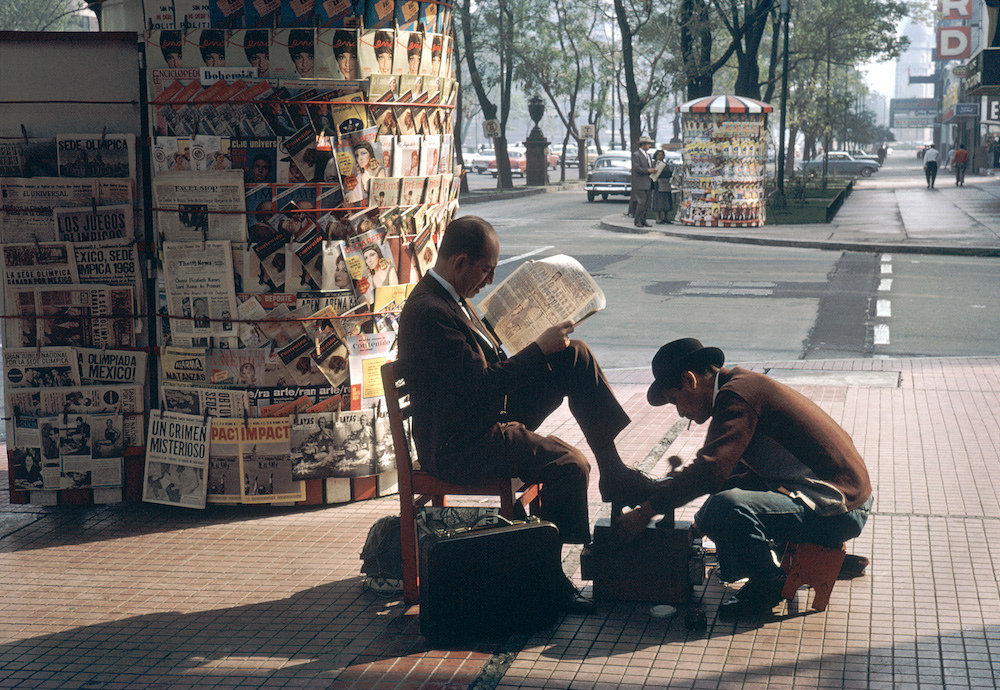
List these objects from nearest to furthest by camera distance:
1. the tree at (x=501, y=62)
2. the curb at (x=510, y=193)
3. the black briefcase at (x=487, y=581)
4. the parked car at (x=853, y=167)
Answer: the black briefcase at (x=487, y=581) → the curb at (x=510, y=193) → the tree at (x=501, y=62) → the parked car at (x=853, y=167)

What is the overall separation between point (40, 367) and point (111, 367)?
339 mm

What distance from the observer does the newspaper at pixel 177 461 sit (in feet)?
18.2

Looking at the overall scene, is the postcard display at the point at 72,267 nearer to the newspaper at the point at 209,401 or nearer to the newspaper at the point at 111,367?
the newspaper at the point at 111,367

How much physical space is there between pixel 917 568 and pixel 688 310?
8641 millimetres

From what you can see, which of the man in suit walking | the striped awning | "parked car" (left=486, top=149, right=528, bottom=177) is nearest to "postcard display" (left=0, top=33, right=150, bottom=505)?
the man in suit walking

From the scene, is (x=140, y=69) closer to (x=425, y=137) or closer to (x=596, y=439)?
(x=425, y=137)

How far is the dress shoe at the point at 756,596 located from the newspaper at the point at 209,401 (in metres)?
2.57

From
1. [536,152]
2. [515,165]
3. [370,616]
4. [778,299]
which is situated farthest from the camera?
[515,165]

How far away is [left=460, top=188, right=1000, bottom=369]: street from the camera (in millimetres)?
11031

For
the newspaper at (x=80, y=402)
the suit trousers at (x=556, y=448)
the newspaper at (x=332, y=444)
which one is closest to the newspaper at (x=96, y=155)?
the newspaper at (x=80, y=402)

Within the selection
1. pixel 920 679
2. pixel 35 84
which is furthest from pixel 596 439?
pixel 35 84


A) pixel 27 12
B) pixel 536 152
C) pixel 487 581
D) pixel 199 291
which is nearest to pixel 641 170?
pixel 199 291

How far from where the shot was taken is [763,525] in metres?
4.22

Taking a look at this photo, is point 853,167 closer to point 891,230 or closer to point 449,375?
point 891,230
